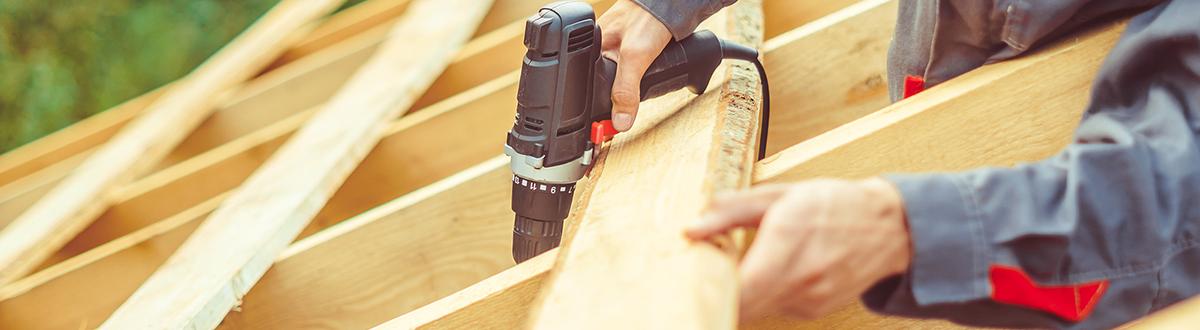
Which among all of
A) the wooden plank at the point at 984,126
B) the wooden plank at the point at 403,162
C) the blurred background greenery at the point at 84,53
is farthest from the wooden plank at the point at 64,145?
the wooden plank at the point at 984,126

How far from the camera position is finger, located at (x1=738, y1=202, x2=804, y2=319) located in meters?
0.79

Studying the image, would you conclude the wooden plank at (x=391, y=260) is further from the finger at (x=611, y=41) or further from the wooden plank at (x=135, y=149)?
the wooden plank at (x=135, y=149)

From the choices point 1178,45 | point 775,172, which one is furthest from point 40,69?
point 1178,45

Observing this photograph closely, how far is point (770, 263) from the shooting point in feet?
2.62

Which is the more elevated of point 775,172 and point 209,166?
point 209,166

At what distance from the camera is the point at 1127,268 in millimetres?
860

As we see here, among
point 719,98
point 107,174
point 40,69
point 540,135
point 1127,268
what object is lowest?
point 1127,268

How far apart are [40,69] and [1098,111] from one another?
20.2 ft

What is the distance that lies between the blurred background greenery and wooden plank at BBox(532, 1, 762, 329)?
5307 mm

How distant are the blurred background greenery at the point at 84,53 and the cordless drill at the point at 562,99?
17.4 ft

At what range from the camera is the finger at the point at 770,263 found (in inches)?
31.3

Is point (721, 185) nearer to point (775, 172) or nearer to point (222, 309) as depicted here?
point (775, 172)

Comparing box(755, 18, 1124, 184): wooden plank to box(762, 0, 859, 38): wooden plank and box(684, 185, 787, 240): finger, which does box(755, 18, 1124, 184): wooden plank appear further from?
box(762, 0, 859, 38): wooden plank

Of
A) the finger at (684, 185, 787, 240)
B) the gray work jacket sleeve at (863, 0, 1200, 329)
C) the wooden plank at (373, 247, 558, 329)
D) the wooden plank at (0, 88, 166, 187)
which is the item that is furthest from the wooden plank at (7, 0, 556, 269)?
the gray work jacket sleeve at (863, 0, 1200, 329)
